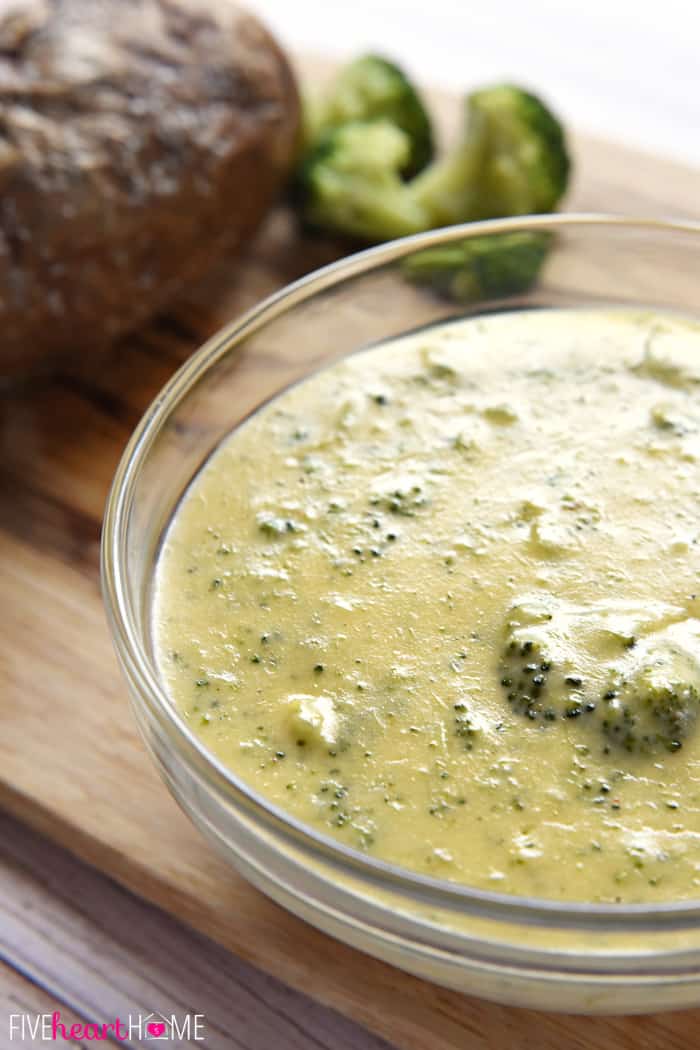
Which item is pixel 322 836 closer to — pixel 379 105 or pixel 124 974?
pixel 124 974

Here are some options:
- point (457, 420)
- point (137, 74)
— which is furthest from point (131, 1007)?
point (137, 74)

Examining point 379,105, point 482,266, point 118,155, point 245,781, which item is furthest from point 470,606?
point 379,105

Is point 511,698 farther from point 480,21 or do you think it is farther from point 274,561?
point 480,21

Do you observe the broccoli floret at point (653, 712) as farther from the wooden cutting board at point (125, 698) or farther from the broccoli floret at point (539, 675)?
the wooden cutting board at point (125, 698)

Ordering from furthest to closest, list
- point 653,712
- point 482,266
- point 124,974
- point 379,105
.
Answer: point 379,105 < point 482,266 < point 124,974 < point 653,712

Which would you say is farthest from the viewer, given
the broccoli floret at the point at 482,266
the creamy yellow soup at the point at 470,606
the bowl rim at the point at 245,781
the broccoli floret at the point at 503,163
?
the broccoli floret at the point at 503,163

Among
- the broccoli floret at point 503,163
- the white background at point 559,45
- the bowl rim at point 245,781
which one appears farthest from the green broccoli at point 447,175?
the white background at point 559,45
